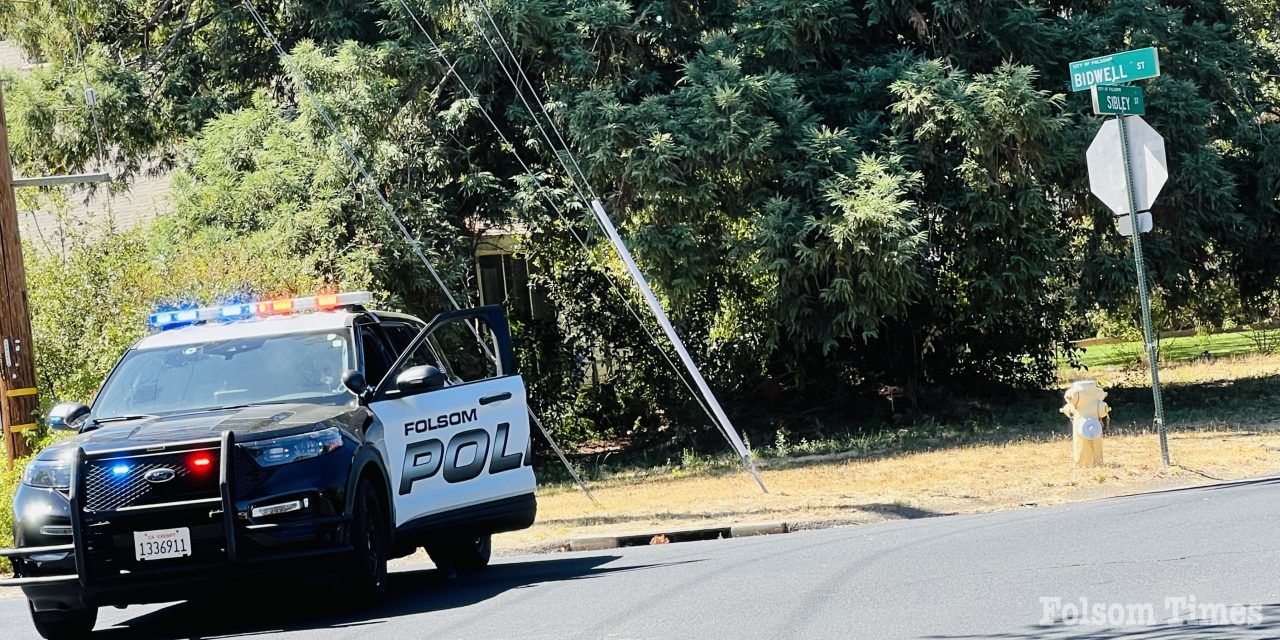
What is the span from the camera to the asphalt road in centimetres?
736

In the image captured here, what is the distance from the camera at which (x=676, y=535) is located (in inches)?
494

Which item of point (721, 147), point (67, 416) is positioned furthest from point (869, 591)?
point (721, 147)

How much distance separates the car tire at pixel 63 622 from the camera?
848 cm

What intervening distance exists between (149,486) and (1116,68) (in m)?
10.0

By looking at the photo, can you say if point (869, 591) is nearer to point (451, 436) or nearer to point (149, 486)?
point (451, 436)

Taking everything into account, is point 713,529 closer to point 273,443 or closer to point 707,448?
point 273,443

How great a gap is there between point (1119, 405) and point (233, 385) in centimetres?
1542

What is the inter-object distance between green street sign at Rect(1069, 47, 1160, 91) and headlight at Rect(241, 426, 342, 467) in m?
8.72

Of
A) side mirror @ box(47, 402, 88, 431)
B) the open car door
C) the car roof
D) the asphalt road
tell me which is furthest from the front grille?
the car roof

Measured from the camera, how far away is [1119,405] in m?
21.3

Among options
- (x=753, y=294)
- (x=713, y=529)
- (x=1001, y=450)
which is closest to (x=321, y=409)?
(x=713, y=529)

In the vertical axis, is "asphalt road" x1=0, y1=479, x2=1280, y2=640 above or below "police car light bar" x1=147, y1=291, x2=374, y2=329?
below

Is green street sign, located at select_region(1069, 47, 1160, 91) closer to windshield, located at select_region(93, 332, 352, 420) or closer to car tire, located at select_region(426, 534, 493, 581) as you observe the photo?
car tire, located at select_region(426, 534, 493, 581)

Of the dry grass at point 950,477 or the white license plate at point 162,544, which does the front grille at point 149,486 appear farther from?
the dry grass at point 950,477
